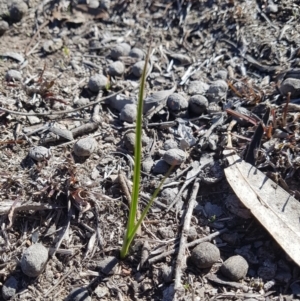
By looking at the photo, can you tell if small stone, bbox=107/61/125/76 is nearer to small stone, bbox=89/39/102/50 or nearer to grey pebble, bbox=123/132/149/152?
small stone, bbox=89/39/102/50

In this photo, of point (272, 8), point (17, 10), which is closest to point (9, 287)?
point (17, 10)

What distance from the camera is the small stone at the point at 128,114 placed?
7.91 ft

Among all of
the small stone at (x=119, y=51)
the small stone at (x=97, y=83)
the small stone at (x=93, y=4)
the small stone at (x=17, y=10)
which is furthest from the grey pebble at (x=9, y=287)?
the small stone at (x=93, y=4)

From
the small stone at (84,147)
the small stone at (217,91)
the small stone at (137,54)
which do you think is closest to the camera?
the small stone at (84,147)

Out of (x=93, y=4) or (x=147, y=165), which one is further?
(x=93, y=4)

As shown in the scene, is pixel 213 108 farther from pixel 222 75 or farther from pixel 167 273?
pixel 167 273

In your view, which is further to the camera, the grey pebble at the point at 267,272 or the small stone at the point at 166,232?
the small stone at the point at 166,232

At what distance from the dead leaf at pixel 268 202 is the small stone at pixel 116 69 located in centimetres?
79

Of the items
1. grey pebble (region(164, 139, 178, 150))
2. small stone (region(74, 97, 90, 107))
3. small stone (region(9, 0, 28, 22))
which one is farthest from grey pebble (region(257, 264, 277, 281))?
small stone (region(9, 0, 28, 22))

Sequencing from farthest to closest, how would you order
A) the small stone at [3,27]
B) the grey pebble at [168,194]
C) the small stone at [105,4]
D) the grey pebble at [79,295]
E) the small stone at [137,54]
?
the small stone at [105,4] < the small stone at [3,27] < the small stone at [137,54] < the grey pebble at [168,194] < the grey pebble at [79,295]

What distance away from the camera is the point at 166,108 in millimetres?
2492

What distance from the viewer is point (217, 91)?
99.1 inches

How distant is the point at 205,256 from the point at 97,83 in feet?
3.50

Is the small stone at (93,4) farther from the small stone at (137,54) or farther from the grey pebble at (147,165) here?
the grey pebble at (147,165)
